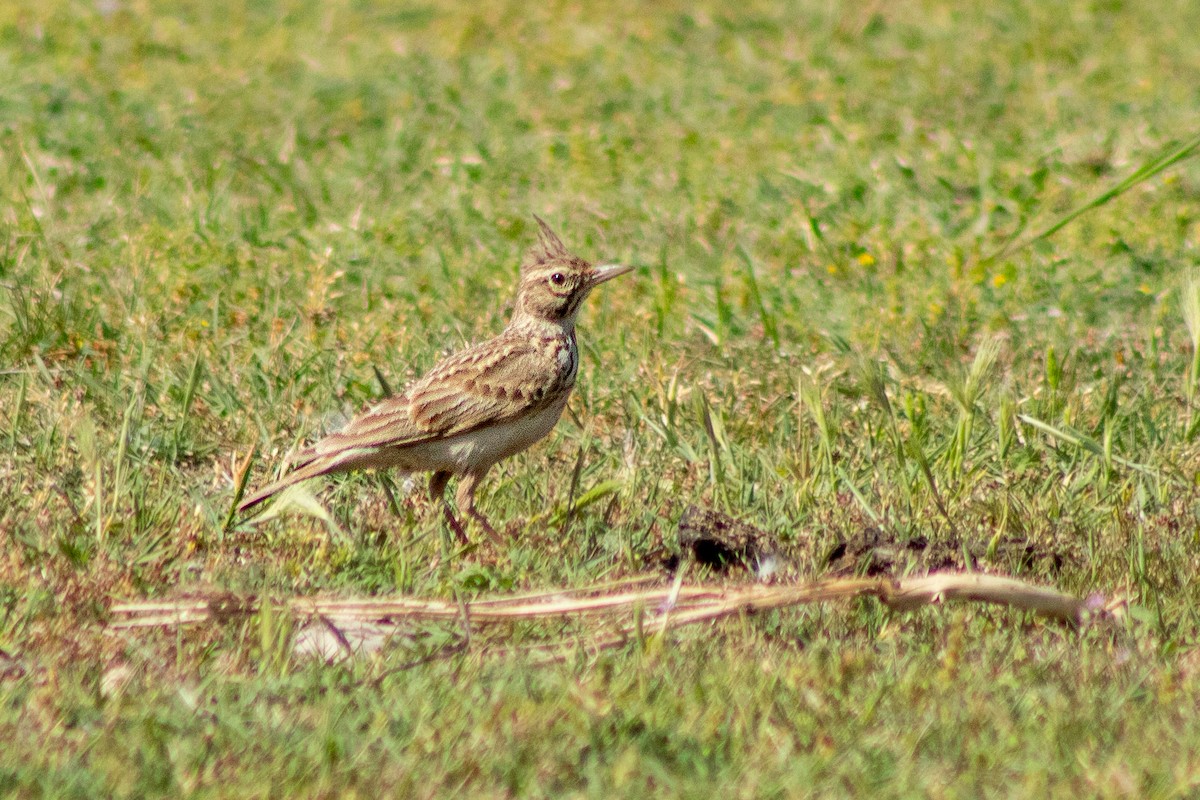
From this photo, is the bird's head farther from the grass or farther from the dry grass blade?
the dry grass blade

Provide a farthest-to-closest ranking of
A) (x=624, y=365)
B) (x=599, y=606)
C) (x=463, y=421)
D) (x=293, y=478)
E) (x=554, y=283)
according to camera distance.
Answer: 1. (x=624, y=365)
2. (x=554, y=283)
3. (x=463, y=421)
4. (x=293, y=478)
5. (x=599, y=606)

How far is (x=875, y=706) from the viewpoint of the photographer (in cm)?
393

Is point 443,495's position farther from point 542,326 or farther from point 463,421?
point 542,326

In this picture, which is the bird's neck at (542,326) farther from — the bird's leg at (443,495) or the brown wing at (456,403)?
the bird's leg at (443,495)

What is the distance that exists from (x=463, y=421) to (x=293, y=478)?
1.86 ft

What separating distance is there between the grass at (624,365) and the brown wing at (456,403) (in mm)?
266

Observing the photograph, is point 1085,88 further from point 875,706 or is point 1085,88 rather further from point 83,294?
point 875,706

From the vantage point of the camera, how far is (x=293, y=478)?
5.49 metres

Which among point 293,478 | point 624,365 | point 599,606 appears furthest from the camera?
point 624,365

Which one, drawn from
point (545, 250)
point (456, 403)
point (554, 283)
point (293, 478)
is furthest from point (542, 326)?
A: point (293, 478)

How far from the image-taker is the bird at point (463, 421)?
5.55 metres

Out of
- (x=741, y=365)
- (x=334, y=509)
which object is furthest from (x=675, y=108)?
(x=334, y=509)

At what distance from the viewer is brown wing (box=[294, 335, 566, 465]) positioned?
5.56 meters

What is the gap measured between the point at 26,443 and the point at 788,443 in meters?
2.67
